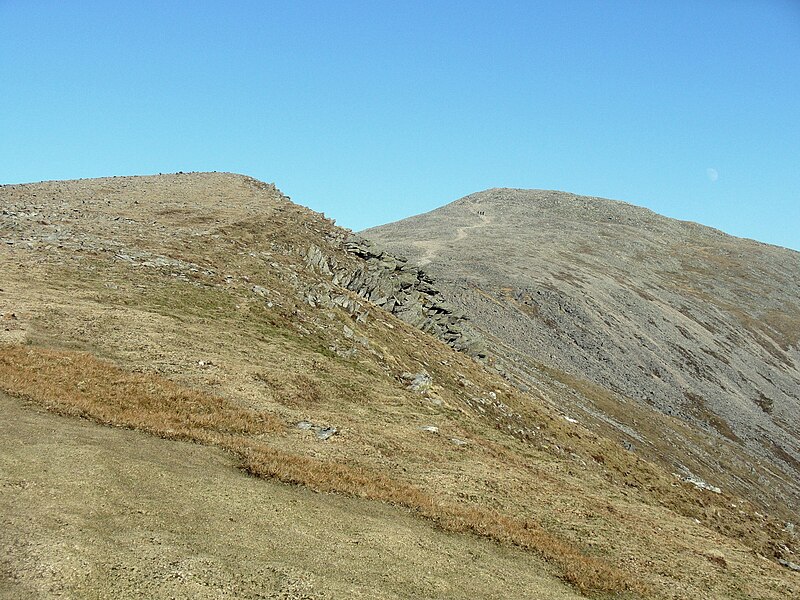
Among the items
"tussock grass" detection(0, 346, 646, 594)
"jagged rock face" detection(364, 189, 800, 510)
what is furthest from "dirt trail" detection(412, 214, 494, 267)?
"tussock grass" detection(0, 346, 646, 594)

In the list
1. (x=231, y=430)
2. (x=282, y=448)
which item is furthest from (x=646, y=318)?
(x=231, y=430)

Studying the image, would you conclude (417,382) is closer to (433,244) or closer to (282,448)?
(282,448)

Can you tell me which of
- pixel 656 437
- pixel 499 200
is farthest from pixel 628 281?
pixel 499 200

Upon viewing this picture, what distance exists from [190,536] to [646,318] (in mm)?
83462

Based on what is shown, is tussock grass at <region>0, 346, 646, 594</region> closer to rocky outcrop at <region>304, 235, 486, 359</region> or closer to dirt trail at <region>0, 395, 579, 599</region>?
dirt trail at <region>0, 395, 579, 599</region>

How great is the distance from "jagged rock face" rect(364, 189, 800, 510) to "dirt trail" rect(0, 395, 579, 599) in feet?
108

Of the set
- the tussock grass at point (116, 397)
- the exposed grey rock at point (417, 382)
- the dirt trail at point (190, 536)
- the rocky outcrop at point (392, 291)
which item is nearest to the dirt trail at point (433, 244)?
the rocky outcrop at point (392, 291)

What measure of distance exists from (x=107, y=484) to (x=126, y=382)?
828 centimetres

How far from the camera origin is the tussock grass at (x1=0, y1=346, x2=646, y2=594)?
15.9m

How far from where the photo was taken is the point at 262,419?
69.6 ft

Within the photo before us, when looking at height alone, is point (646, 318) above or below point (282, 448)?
above

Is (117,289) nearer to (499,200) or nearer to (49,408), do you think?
(49,408)

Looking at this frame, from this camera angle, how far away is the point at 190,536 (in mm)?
12039

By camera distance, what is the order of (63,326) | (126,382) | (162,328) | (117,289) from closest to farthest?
(126,382)
(63,326)
(162,328)
(117,289)
